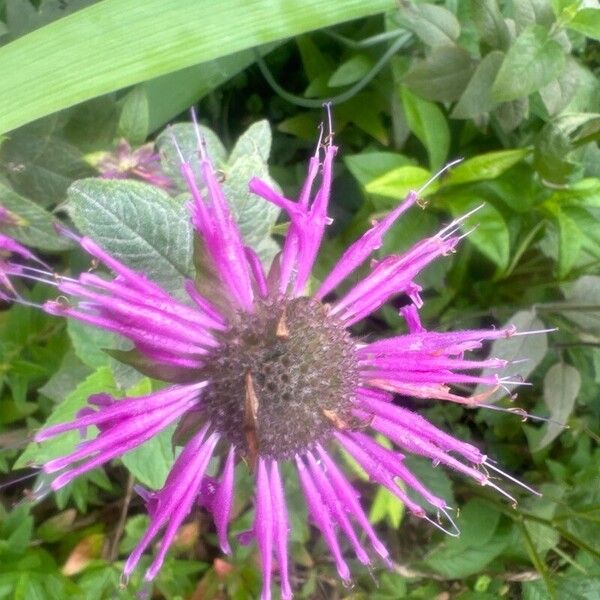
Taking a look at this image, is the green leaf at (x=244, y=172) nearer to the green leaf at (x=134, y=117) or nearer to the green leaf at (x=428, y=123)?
the green leaf at (x=134, y=117)

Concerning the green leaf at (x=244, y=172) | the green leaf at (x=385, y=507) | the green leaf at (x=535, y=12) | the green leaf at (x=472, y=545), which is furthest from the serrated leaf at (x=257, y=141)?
the green leaf at (x=472, y=545)

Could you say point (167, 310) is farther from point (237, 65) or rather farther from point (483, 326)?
point (483, 326)

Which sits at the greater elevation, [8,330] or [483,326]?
[8,330]

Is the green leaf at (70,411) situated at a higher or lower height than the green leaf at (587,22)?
lower

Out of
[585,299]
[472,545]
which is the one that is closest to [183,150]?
[585,299]

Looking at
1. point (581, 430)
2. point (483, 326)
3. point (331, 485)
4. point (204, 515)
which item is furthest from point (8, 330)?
point (581, 430)
